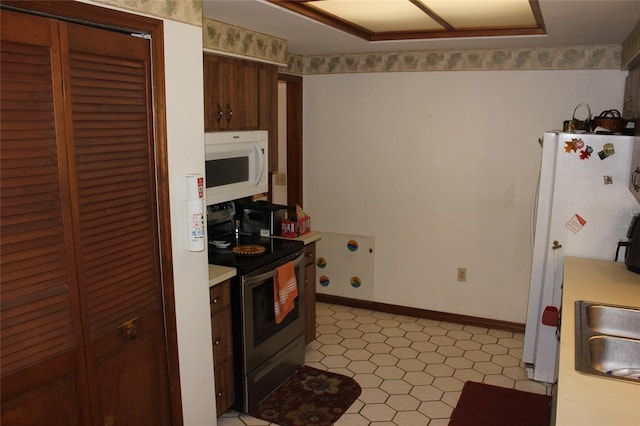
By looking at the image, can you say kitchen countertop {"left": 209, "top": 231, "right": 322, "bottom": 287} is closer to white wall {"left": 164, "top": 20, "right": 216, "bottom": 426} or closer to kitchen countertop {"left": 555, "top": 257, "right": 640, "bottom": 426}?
white wall {"left": 164, "top": 20, "right": 216, "bottom": 426}

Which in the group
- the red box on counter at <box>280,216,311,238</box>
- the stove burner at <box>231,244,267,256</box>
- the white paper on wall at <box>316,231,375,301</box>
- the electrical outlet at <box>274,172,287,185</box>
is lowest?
the white paper on wall at <box>316,231,375,301</box>

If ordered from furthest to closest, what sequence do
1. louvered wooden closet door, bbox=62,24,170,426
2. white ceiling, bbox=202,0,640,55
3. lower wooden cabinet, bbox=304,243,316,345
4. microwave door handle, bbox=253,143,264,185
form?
lower wooden cabinet, bbox=304,243,316,345 < microwave door handle, bbox=253,143,264,185 < white ceiling, bbox=202,0,640,55 < louvered wooden closet door, bbox=62,24,170,426

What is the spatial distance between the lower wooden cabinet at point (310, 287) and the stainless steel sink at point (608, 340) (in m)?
1.79

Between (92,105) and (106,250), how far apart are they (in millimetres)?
523

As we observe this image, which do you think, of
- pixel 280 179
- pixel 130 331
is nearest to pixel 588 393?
pixel 130 331

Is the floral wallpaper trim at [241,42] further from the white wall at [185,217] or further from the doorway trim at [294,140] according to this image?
the doorway trim at [294,140]

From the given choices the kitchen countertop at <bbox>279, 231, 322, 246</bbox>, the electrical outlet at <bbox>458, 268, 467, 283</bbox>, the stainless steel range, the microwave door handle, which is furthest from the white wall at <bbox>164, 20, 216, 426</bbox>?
the electrical outlet at <bbox>458, 268, 467, 283</bbox>

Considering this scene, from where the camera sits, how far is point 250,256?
306 cm

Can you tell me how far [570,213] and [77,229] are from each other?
9.18ft

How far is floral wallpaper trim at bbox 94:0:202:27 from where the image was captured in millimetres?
1914

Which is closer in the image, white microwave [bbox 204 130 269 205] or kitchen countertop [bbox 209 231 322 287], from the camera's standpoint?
kitchen countertop [bbox 209 231 322 287]

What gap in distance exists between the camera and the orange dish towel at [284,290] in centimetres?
314

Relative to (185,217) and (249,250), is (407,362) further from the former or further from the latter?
(185,217)

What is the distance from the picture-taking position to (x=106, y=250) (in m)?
1.92
